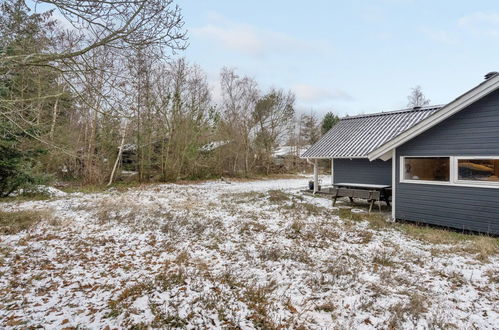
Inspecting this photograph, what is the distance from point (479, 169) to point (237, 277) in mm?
6887

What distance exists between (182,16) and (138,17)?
0.60 meters

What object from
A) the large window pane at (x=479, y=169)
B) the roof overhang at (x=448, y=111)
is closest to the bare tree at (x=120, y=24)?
the roof overhang at (x=448, y=111)

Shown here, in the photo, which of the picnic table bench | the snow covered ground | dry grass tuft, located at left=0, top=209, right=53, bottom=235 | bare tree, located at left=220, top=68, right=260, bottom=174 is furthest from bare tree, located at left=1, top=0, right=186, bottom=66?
bare tree, located at left=220, top=68, right=260, bottom=174

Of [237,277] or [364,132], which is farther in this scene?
[364,132]

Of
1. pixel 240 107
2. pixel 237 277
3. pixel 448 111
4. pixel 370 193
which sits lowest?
pixel 237 277

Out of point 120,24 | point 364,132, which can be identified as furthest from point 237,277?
point 364,132

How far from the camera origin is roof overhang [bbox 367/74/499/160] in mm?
6316

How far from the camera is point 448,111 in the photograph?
6.93 metres

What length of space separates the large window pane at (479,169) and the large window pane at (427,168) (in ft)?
1.08

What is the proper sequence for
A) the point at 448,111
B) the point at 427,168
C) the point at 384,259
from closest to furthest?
the point at 384,259 < the point at 448,111 < the point at 427,168

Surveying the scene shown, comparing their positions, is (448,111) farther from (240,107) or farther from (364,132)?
(240,107)

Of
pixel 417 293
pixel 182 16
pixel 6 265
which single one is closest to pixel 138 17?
pixel 182 16

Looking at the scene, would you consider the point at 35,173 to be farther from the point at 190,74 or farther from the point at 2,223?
the point at 190,74

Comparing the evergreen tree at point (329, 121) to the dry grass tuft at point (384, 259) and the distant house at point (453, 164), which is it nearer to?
the distant house at point (453, 164)
